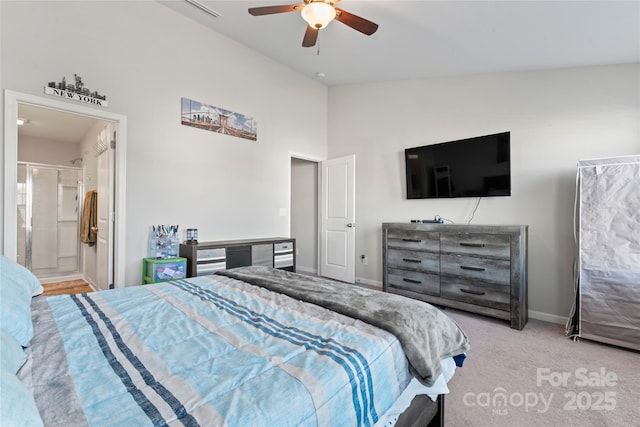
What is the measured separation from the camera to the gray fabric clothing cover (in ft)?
8.05

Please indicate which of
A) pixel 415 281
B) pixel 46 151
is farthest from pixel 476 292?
pixel 46 151

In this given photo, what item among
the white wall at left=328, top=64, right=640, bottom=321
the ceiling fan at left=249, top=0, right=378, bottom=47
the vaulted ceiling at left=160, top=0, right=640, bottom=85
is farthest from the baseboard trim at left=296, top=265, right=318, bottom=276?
the ceiling fan at left=249, top=0, right=378, bottom=47

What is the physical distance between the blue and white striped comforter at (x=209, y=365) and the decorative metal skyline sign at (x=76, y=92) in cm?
203

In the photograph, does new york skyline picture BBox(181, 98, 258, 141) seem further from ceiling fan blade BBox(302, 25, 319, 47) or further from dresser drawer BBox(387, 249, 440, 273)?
dresser drawer BBox(387, 249, 440, 273)

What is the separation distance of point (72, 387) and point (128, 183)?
8.63 ft

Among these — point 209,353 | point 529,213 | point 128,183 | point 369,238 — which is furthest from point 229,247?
point 529,213

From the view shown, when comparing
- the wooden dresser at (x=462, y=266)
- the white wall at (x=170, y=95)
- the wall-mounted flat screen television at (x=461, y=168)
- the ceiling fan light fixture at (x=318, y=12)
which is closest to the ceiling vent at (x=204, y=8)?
the white wall at (x=170, y=95)

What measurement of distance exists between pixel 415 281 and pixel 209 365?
3170 millimetres

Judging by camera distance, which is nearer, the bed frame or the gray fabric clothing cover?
the bed frame

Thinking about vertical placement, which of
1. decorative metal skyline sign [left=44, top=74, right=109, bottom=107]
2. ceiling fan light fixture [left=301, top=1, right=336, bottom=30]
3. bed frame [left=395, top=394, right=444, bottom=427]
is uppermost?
ceiling fan light fixture [left=301, top=1, right=336, bottom=30]

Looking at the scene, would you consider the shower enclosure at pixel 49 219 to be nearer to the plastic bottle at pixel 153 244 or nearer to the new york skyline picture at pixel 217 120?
the plastic bottle at pixel 153 244

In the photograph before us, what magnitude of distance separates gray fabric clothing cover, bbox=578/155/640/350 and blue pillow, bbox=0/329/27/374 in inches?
145

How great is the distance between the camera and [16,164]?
2.42 m

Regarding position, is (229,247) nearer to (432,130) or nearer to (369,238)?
(369,238)
